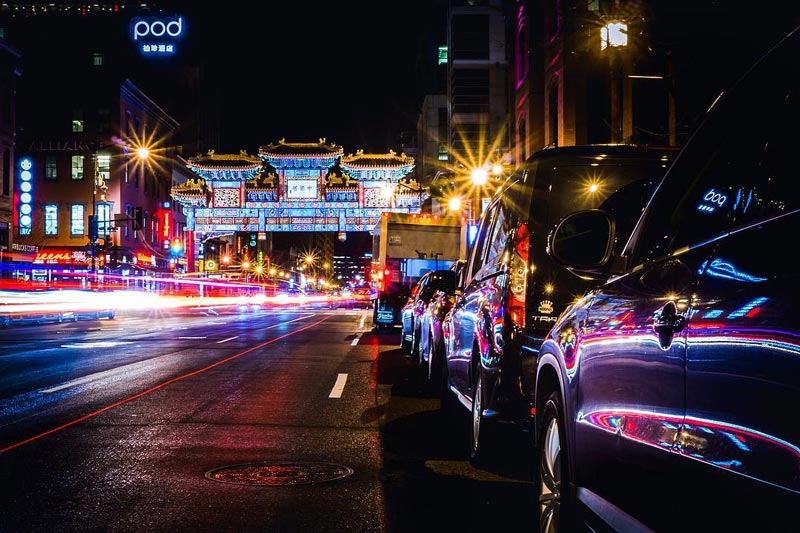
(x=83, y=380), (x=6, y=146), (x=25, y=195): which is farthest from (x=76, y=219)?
(x=83, y=380)

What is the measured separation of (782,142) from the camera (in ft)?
8.05

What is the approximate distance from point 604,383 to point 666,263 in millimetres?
656

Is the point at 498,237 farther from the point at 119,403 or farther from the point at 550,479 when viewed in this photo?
the point at 119,403

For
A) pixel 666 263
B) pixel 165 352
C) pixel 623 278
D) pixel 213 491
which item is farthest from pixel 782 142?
pixel 165 352

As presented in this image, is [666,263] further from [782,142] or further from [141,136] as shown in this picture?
[141,136]

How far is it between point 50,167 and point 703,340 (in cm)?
7328

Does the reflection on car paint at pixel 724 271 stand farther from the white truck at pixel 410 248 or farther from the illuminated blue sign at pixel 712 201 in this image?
the white truck at pixel 410 248

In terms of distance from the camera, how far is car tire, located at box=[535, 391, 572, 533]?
13.8ft

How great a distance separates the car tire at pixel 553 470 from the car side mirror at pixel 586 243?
2.81ft

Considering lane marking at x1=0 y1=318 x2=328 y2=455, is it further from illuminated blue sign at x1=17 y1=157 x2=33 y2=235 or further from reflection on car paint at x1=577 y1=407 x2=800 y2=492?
illuminated blue sign at x1=17 y1=157 x2=33 y2=235

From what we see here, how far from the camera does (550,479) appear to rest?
15.3 feet

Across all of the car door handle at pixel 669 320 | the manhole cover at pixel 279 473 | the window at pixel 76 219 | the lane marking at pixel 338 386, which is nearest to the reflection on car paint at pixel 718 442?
the car door handle at pixel 669 320

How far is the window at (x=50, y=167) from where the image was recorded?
2709 inches

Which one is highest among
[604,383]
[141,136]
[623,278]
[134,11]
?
[134,11]
